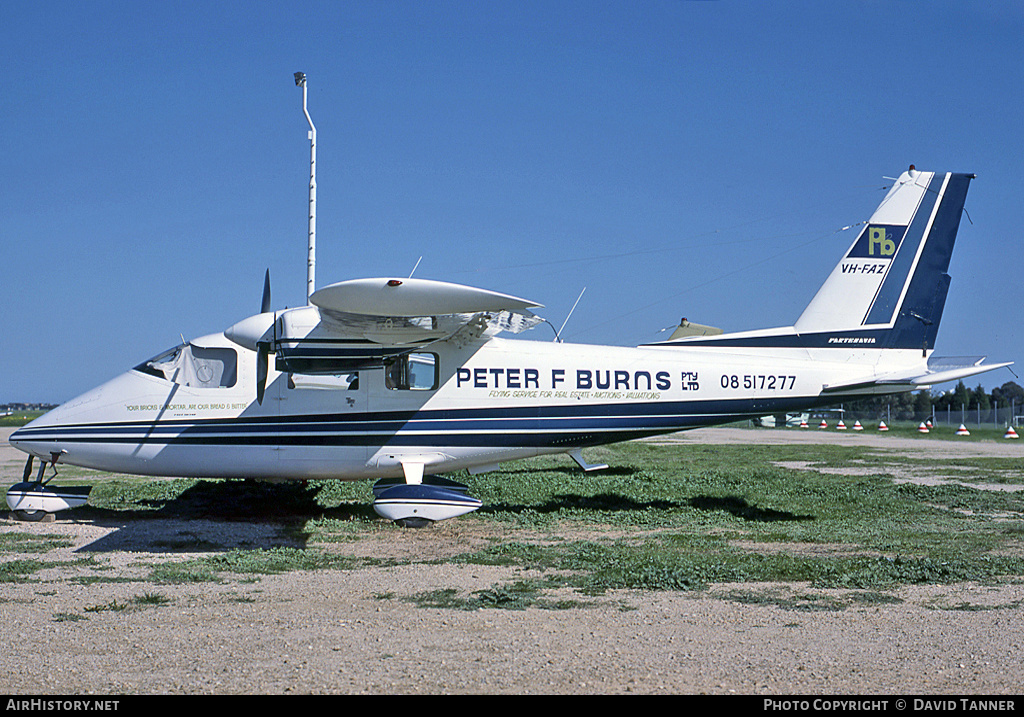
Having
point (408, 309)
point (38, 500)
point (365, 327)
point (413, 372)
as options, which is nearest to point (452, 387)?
point (413, 372)

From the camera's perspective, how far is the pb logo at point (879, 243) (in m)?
12.3

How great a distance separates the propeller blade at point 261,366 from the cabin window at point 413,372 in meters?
1.58

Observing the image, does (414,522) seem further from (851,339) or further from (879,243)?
(879,243)

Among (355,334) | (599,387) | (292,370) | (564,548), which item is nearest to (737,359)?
(599,387)

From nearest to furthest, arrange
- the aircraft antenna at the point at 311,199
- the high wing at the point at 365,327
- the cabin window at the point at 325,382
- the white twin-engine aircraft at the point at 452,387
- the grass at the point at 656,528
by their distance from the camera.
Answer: the grass at the point at 656,528 < the high wing at the point at 365,327 < the white twin-engine aircraft at the point at 452,387 < the cabin window at the point at 325,382 < the aircraft antenna at the point at 311,199

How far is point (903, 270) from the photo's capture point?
40.2 feet

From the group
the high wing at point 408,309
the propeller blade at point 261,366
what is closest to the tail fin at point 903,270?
the high wing at point 408,309

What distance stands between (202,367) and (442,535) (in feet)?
13.3

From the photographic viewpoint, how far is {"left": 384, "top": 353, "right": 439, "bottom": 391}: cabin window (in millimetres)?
11281

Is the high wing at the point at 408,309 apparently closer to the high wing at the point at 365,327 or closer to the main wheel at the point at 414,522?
the high wing at the point at 365,327

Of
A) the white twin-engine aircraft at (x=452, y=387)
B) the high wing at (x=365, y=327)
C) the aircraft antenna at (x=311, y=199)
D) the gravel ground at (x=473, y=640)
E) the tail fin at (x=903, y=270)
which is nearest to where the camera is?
the gravel ground at (x=473, y=640)

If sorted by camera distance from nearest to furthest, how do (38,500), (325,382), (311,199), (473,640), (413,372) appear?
(473,640), (325,382), (38,500), (413,372), (311,199)

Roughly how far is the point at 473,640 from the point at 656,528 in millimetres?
5803

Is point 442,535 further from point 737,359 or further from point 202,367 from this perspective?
point 737,359
